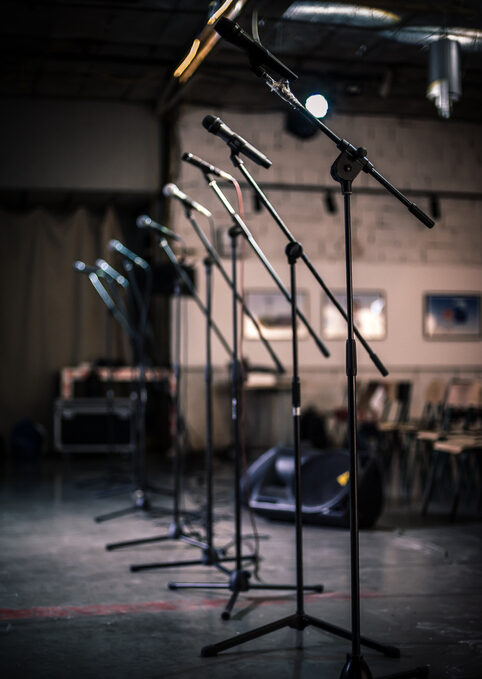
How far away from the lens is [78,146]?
349 inches

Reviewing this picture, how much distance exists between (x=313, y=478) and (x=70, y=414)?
4014 millimetres

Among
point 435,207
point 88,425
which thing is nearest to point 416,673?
point 88,425

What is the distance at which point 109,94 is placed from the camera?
8.74 meters

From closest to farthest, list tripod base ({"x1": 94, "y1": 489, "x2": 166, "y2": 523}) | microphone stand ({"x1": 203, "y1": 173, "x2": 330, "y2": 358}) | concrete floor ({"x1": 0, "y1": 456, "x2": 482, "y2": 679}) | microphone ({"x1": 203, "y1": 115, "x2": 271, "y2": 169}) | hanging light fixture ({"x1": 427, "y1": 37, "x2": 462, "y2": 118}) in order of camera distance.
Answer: concrete floor ({"x1": 0, "y1": 456, "x2": 482, "y2": 679}) < microphone ({"x1": 203, "y1": 115, "x2": 271, "y2": 169}) < microphone stand ({"x1": 203, "y1": 173, "x2": 330, "y2": 358}) < tripod base ({"x1": 94, "y1": 489, "x2": 166, "y2": 523}) < hanging light fixture ({"x1": 427, "y1": 37, "x2": 462, "y2": 118})

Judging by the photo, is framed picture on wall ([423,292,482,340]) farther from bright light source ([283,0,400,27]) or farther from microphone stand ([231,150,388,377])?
microphone stand ([231,150,388,377])

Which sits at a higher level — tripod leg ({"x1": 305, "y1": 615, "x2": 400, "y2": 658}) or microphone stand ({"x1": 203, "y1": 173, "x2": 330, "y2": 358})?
microphone stand ({"x1": 203, "y1": 173, "x2": 330, "y2": 358})

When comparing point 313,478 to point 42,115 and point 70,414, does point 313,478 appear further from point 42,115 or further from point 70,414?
point 42,115

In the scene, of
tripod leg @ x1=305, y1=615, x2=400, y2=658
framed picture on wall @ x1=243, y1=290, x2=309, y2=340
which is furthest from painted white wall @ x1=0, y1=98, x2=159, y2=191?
tripod leg @ x1=305, y1=615, x2=400, y2=658

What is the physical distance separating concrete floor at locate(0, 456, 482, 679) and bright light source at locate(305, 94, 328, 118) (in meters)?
1.66

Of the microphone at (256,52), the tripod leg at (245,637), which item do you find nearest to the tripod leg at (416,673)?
the tripod leg at (245,637)

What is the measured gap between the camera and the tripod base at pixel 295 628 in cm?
255

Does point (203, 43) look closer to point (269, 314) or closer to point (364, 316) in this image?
point (269, 314)

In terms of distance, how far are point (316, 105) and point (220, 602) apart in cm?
195

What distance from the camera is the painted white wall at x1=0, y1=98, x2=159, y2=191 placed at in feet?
28.7
